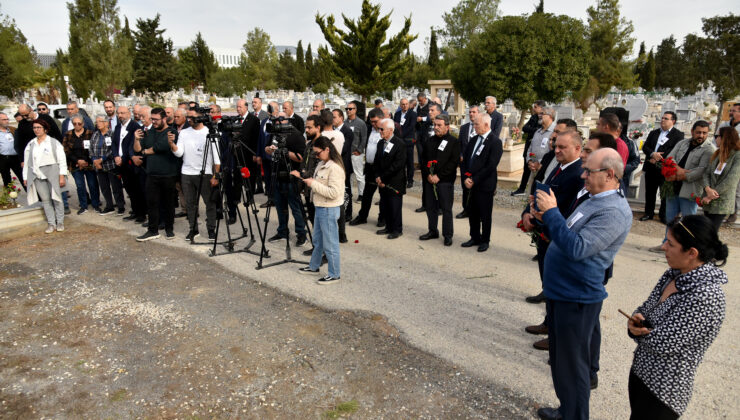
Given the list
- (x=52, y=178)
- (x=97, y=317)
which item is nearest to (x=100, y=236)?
(x=52, y=178)

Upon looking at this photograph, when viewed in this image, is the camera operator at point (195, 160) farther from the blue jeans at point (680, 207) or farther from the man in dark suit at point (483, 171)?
the blue jeans at point (680, 207)

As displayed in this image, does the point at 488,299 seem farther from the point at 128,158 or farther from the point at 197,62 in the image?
the point at 197,62

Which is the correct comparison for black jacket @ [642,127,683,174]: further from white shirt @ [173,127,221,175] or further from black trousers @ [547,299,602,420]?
white shirt @ [173,127,221,175]

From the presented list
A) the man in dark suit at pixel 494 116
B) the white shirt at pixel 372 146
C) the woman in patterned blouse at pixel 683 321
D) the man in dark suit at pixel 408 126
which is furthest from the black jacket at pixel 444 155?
the woman in patterned blouse at pixel 683 321

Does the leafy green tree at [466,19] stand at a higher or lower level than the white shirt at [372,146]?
higher

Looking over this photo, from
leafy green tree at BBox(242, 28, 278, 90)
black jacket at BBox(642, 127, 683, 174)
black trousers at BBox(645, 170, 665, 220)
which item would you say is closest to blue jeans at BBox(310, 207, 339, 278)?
black jacket at BBox(642, 127, 683, 174)

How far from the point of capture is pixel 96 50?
33.5 meters

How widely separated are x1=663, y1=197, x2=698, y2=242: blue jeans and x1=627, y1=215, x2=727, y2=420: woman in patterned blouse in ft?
13.8

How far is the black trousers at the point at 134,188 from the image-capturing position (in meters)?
8.06

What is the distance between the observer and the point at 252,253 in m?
6.38

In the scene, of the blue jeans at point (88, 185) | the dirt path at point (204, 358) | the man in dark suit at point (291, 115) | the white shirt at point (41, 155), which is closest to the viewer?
the dirt path at point (204, 358)

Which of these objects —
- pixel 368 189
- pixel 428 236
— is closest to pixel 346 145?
pixel 368 189

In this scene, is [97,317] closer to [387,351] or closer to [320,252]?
[320,252]

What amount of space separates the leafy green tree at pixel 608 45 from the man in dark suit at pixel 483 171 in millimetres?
24102
